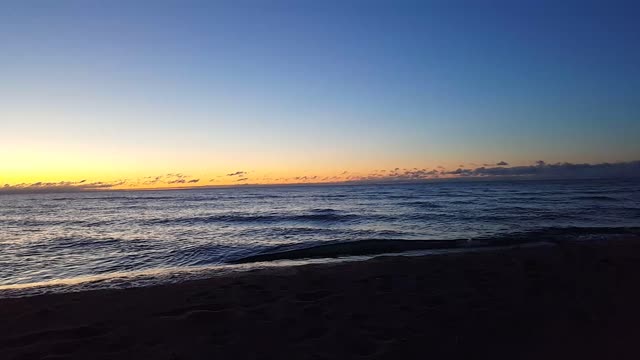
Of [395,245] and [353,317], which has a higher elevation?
[353,317]

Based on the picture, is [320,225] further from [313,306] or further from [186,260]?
[313,306]

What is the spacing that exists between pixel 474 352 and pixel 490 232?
14911 millimetres

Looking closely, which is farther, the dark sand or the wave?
the wave

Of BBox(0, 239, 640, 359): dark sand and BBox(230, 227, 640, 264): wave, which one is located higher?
BBox(0, 239, 640, 359): dark sand

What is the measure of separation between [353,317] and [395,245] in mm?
9281

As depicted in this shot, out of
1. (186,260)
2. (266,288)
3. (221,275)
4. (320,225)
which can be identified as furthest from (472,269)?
(320,225)

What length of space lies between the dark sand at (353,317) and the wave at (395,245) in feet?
13.4

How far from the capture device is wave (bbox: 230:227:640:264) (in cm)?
1385

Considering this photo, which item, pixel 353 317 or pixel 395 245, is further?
pixel 395 245

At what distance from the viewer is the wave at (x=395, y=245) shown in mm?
13852

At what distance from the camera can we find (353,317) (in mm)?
6156

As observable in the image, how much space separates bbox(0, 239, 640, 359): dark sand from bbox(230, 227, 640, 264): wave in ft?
13.4

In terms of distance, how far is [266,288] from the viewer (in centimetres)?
830

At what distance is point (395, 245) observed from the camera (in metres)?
15.1
